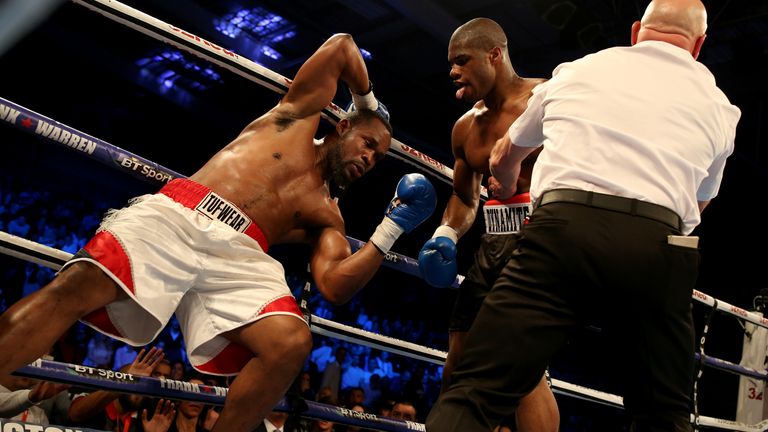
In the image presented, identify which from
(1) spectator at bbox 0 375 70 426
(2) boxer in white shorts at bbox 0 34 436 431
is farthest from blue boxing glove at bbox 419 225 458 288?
(1) spectator at bbox 0 375 70 426

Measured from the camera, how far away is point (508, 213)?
221 centimetres

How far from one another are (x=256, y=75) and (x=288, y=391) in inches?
35.8

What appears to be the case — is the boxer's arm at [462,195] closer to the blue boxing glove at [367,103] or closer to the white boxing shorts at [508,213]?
the white boxing shorts at [508,213]

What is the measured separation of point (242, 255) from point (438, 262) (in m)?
0.62

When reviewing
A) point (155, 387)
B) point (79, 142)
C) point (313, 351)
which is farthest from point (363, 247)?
point (313, 351)

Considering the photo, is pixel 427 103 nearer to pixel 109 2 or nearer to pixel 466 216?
pixel 466 216

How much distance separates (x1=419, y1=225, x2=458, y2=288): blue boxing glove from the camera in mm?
2148

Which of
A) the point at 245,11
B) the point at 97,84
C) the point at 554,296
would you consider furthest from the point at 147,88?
the point at 554,296

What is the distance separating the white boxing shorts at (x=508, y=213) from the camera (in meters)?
2.19

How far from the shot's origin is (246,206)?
1941 millimetres

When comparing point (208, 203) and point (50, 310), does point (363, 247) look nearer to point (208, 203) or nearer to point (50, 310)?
point (208, 203)

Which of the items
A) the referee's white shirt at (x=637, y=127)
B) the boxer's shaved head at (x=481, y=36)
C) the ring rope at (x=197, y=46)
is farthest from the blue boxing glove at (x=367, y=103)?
the referee's white shirt at (x=637, y=127)

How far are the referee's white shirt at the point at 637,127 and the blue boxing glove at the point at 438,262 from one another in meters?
0.76

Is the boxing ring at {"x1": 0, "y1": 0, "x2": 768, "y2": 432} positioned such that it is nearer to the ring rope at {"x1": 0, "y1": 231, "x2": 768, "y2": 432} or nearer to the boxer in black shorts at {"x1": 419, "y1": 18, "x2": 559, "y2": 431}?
the ring rope at {"x1": 0, "y1": 231, "x2": 768, "y2": 432}
